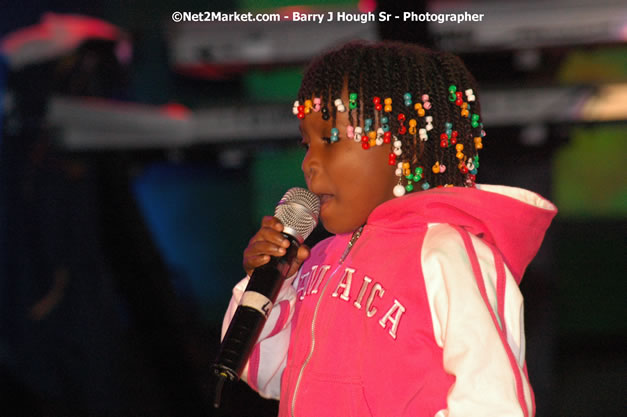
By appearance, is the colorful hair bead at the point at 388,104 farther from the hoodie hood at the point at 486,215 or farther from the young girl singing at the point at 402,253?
the hoodie hood at the point at 486,215

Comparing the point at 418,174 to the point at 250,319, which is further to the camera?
the point at 418,174

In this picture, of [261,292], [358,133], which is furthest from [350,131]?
[261,292]

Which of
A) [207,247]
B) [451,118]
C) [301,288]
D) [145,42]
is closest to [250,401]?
[301,288]

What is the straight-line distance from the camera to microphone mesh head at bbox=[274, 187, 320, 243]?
860 mm

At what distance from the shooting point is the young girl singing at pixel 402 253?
75 cm

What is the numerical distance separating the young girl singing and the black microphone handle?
2cm

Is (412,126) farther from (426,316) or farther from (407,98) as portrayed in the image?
(426,316)

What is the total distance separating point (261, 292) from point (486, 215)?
0.30 m

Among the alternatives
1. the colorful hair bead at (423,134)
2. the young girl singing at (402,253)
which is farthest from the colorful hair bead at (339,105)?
the colorful hair bead at (423,134)

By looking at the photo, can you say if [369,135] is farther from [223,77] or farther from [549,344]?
[223,77]

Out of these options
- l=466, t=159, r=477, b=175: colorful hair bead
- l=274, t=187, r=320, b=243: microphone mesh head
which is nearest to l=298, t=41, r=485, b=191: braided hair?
l=466, t=159, r=477, b=175: colorful hair bead

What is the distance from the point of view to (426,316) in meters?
0.79

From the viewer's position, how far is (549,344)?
6.54 ft

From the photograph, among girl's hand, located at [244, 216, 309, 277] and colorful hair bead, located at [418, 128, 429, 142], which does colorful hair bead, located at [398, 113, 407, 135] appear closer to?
colorful hair bead, located at [418, 128, 429, 142]
